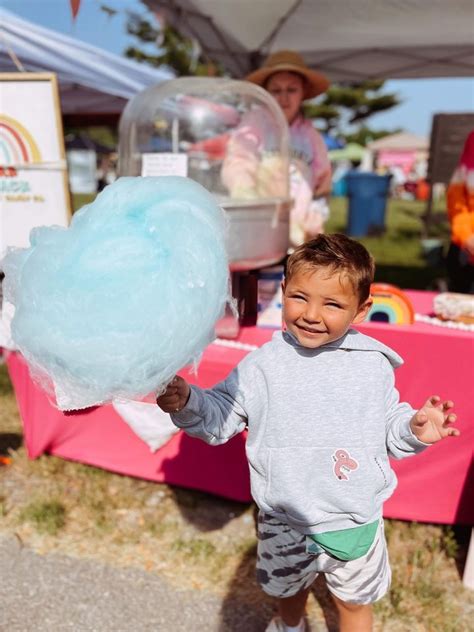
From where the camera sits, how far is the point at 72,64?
14.7 feet

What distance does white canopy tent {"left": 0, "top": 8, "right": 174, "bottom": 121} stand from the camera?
3.83 meters

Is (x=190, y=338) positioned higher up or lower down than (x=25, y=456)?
higher up

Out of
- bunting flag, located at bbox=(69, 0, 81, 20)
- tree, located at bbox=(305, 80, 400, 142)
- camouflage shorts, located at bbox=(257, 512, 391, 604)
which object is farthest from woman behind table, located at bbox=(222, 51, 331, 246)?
tree, located at bbox=(305, 80, 400, 142)

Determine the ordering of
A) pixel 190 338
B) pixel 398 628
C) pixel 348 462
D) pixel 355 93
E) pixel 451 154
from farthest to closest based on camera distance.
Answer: pixel 355 93, pixel 451 154, pixel 398 628, pixel 348 462, pixel 190 338

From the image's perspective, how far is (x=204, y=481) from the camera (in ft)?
7.48

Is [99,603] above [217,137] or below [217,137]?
below

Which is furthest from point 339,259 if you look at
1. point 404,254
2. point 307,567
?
point 404,254

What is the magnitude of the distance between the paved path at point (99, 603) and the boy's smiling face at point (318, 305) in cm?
107

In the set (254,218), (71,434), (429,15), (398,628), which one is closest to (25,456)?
(71,434)

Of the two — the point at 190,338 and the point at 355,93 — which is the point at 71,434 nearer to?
the point at 190,338

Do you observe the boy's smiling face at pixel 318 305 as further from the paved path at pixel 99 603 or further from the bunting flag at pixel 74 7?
the bunting flag at pixel 74 7

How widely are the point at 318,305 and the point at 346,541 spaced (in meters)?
0.55

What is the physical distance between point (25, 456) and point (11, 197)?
1191mm

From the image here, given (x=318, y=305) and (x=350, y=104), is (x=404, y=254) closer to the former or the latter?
(x=318, y=305)
